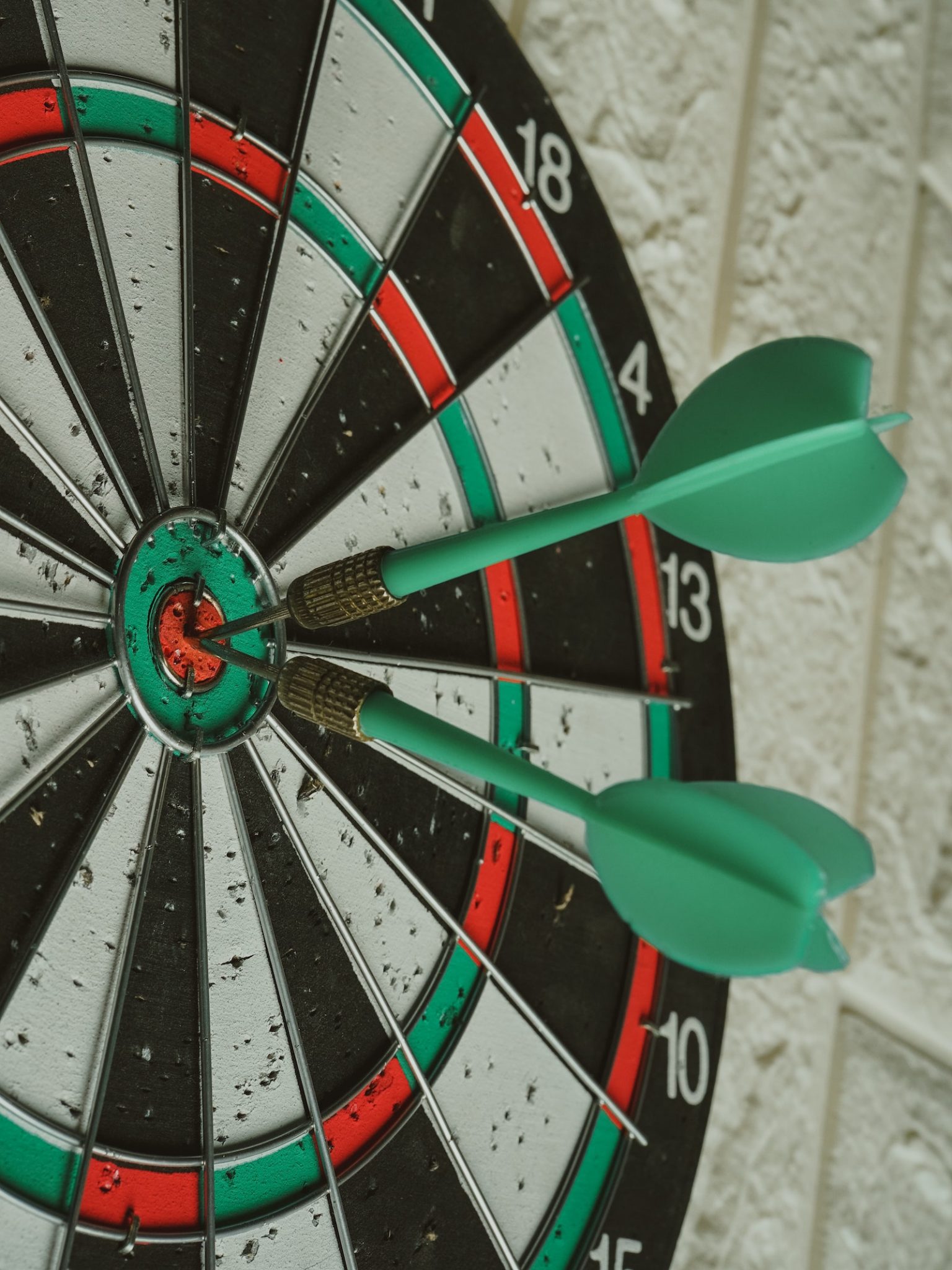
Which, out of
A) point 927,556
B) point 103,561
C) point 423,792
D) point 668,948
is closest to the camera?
point 668,948

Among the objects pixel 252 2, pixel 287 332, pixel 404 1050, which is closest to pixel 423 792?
pixel 404 1050

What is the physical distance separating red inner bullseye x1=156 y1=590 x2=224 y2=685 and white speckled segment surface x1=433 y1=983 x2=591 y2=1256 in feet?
0.83

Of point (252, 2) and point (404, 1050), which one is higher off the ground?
point (252, 2)

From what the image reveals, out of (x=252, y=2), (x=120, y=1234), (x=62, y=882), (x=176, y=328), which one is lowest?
(x=120, y=1234)

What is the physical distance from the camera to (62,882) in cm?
56

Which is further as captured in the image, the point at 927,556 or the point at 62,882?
the point at 927,556

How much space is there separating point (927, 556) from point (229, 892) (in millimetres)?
757

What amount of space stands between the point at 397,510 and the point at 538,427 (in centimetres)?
13

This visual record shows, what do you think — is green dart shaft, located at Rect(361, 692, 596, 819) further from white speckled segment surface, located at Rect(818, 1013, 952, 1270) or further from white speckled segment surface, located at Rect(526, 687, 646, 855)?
white speckled segment surface, located at Rect(818, 1013, 952, 1270)

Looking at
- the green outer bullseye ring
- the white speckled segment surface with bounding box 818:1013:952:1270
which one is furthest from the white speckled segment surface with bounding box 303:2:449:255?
the white speckled segment surface with bounding box 818:1013:952:1270

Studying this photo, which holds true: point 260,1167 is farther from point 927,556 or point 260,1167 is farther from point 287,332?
point 927,556

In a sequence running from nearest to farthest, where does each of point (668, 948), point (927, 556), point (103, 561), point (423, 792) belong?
point (668, 948), point (103, 561), point (423, 792), point (927, 556)

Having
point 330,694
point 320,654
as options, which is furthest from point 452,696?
point 330,694

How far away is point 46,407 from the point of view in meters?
0.57
